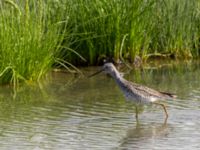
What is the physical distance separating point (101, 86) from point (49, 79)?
1046 millimetres

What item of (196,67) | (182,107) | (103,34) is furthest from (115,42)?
(182,107)

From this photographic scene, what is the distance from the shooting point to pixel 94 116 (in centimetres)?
938

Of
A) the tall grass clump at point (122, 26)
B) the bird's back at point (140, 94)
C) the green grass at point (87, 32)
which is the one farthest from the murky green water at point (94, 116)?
the tall grass clump at point (122, 26)

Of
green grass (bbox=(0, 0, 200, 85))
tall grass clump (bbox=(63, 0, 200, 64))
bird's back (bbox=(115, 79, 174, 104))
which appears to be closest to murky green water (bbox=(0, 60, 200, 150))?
bird's back (bbox=(115, 79, 174, 104))

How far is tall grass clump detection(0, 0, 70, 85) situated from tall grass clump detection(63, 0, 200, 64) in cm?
76

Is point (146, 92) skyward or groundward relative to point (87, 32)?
groundward

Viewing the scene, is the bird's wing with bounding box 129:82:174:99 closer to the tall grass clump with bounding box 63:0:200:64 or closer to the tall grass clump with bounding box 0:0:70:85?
the tall grass clump with bounding box 0:0:70:85

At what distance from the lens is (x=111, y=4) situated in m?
13.0

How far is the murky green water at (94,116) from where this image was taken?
8.03m

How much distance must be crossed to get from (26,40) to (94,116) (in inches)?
105

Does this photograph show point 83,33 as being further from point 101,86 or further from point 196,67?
point 196,67

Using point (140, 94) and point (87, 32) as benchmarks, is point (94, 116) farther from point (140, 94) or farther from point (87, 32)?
point (87, 32)

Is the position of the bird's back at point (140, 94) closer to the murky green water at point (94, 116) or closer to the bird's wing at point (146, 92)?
the bird's wing at point (146, 92)

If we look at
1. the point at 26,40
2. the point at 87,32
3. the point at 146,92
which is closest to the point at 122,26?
the point at 87,32
